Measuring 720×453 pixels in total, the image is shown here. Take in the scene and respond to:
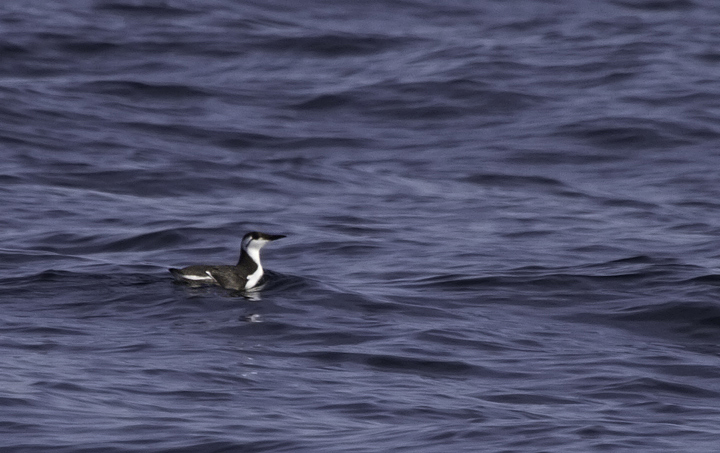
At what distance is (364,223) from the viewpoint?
52.6 ft

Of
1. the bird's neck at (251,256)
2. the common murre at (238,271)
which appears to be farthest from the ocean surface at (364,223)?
the bird's neck at (251,256)

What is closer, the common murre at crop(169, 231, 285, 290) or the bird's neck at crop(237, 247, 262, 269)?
the common murre at crop(169, 231, 285, 290)

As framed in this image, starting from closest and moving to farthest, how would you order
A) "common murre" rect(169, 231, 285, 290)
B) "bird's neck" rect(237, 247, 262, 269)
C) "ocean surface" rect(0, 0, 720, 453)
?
"ocean surface" rect(0, 0, 720, 453) → "common murre" rect(169, 231, 285, 290) → "bird's neck" rect(237, 247, 262, 269)

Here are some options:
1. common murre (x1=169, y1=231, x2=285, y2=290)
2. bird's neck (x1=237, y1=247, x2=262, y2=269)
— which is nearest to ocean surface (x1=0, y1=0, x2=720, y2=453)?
common murre (x1=169, y1=231, x2=285, y2=290)

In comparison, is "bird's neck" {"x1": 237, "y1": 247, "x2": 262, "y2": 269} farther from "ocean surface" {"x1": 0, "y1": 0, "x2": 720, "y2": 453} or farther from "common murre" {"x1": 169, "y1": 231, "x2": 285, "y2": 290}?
"ocean surface" {"x1": 0, "y1": 0, "x2": 720, "y2": 453}

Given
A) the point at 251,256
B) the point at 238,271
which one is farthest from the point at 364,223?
the point at 238,271

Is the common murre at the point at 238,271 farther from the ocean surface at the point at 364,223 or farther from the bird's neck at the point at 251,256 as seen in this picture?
the ocean surface at the point at 364,223

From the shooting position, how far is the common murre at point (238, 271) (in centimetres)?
1287

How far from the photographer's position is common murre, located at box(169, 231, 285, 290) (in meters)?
12.9

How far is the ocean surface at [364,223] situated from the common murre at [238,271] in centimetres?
17

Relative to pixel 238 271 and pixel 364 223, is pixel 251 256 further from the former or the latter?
pixel 364 223

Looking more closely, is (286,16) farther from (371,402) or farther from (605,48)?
(371,402)

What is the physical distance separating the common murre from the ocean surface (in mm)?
175

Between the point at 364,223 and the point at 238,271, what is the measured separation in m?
2.94
